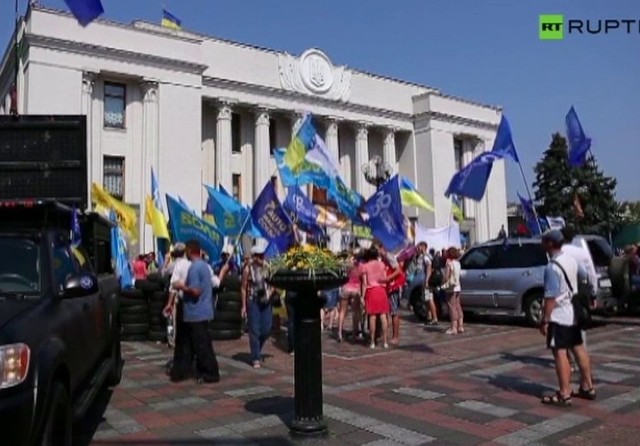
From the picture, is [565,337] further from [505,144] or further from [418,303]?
[418,303]

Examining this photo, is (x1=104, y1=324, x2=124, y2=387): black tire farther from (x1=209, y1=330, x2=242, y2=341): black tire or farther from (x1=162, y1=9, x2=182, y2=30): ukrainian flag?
(x1=162, y1=9, x2=182, y2=30): ukrainian flag

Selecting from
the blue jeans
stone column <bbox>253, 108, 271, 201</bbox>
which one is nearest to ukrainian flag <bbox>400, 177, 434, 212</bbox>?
the blue jeans

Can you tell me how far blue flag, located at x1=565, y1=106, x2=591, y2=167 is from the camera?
15172 mm

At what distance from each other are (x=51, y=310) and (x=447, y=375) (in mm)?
5596

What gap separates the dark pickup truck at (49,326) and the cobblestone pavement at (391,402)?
65 centimetres

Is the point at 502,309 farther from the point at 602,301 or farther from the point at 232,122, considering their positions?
the point at 232,122

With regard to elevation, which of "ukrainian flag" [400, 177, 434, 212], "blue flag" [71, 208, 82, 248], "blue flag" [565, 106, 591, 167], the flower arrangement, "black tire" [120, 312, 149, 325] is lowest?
"black tire" [120, 312, 149, 325]

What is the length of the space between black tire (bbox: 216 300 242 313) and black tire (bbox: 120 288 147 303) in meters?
1.57

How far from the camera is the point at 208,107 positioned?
3872 cm

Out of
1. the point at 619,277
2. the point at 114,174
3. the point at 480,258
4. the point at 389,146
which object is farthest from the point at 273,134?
the point at 619,277

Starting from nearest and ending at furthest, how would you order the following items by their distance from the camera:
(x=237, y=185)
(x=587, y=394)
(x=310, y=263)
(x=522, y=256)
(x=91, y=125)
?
1. (x=310, y=263)
2. (x=587, y=394)
3. (x=522, y=256)
4. (x=91, y=125)
5. (x=237, y=185)

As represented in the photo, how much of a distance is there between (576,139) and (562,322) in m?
10.1

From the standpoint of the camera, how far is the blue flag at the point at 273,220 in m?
12.7

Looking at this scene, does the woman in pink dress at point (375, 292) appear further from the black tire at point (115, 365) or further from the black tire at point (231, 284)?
the black tire at point (115, 365)
